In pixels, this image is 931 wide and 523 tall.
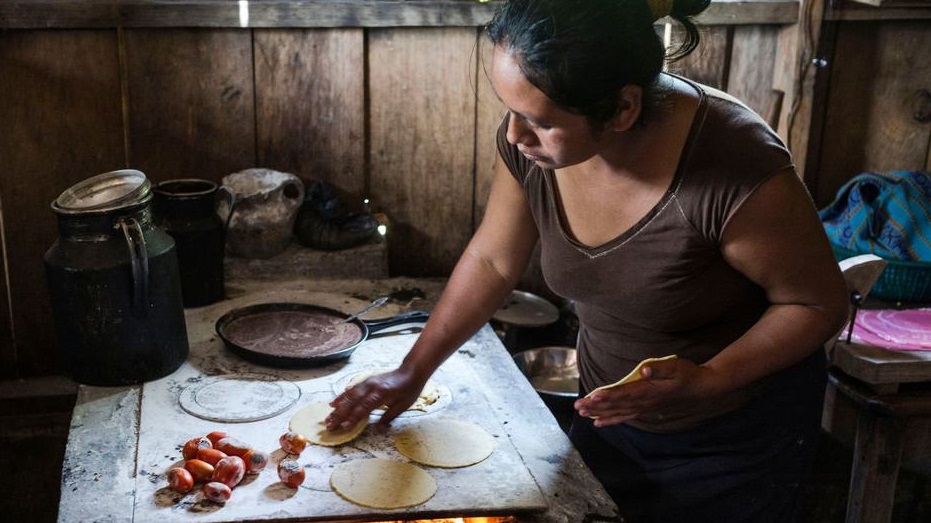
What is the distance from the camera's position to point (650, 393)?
1.69 metres

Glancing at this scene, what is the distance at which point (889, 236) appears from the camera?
2.98 m

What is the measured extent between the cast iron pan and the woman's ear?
1.14m

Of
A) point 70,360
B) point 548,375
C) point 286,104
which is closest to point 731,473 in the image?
Answer: point 548,375

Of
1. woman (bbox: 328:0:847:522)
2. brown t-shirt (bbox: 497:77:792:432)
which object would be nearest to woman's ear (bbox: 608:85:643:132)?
woman (bbox: 328:0:847:522)

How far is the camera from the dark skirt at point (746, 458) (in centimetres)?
192

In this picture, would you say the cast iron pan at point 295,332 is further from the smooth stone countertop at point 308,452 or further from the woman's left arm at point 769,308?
the woman's left arm at point 769,308

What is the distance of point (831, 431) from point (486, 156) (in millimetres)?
1443

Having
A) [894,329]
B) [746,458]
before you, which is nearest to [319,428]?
[746,458]

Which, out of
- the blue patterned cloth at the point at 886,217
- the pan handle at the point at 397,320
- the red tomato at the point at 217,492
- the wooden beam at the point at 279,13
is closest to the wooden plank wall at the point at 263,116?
the wooden beam at the point at 279,13

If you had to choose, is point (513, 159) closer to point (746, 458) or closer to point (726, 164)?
point (726, 164)

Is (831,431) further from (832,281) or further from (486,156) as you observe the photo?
(486,156)

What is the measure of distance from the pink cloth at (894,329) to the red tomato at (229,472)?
5.48 feet

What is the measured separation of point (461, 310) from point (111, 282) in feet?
2.78

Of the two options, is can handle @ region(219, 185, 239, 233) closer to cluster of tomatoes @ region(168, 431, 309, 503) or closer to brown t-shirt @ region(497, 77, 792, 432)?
cluster of tomatoes @ region(168, 431, 309, 503)
